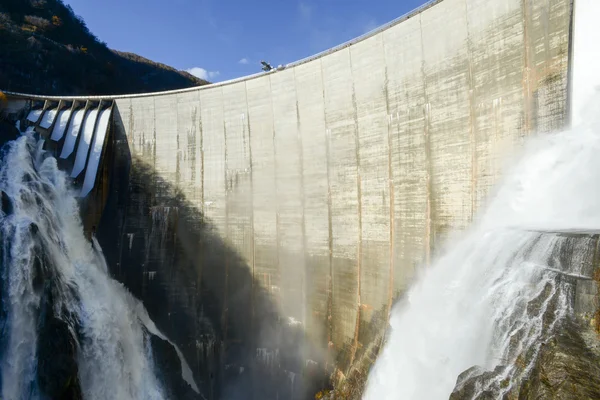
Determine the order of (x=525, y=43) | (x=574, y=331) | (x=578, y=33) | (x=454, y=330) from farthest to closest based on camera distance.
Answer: (x=525, y=43) → (x=578, y=33) → (x=454, y=330) → (x=574, y=331)

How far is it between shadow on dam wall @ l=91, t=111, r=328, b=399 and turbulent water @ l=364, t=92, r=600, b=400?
384cm

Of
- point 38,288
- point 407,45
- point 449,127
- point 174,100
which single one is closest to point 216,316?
point 38,288

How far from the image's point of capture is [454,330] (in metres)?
6.20

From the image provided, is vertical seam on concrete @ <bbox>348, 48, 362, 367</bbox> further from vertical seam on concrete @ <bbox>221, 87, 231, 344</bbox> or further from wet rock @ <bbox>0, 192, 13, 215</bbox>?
wet rock @ <bbox>0, 192, 13, 215</bbox>

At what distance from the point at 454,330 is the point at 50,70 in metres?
21.4

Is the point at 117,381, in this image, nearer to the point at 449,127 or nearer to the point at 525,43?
the point at 449,127

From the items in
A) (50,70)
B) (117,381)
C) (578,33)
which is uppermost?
(50,70)

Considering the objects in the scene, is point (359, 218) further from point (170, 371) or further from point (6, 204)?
point (6, 204)

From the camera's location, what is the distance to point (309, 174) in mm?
11422

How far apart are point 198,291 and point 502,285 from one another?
9.20 metres

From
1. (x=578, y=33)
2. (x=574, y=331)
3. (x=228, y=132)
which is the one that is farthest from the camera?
(x=228, y=132)

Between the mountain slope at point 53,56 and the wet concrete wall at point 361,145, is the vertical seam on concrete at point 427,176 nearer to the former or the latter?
the wet concrete wall at point 361,145

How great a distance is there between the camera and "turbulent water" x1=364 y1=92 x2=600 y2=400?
16.1ft

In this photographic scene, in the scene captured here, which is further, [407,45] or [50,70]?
[50,70]
